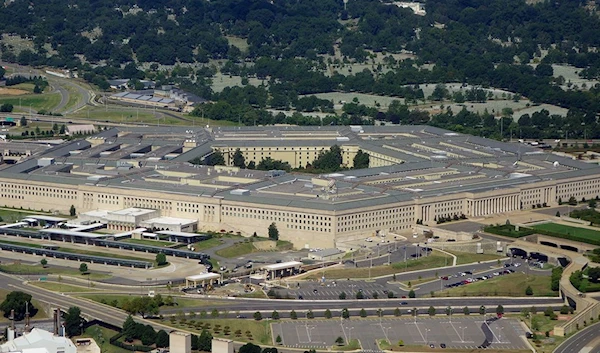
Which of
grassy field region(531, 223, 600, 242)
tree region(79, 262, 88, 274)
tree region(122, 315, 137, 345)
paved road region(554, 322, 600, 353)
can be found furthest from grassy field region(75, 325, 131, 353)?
grassy field region(531, 223, 600, 242)

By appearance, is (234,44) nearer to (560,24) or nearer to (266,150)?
(560,24)

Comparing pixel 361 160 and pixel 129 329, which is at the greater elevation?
pixel 361 160

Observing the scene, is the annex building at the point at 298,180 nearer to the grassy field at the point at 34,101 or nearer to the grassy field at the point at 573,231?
the grassy field at the point at 573,231

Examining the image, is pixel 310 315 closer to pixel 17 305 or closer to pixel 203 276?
pixel 203 276

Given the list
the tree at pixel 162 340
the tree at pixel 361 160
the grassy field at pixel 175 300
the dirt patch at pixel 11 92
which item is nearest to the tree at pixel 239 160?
the tree at pixel 361 160

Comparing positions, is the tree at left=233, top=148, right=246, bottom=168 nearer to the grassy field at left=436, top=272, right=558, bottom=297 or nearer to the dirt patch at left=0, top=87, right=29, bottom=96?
the grassy field at left=436, top=272, right=558, bottom=297

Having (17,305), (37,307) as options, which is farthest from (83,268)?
(17,305)
